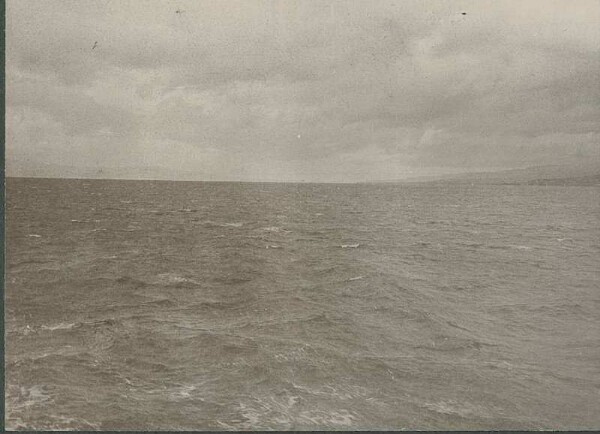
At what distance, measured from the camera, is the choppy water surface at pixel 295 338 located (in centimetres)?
1090

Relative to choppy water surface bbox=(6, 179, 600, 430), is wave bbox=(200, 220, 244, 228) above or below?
above

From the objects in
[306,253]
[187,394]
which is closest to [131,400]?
[187,394]

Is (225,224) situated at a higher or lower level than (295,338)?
higher

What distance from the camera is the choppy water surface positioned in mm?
10898

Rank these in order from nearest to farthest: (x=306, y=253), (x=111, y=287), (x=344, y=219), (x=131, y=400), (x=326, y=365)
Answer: (x=131, y=400)
(x=326, y=365)
(x=111, y=287)
(x=306, y=253)
(x=344, y=219)

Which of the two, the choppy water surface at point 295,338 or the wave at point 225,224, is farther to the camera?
the wave at point 225,224

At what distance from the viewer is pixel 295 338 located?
602 inches

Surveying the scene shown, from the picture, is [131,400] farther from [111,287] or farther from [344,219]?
[344,219]

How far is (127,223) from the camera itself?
45.7 metres

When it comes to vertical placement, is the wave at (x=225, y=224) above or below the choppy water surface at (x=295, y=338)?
above

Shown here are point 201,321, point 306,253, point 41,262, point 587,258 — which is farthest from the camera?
point 587,258

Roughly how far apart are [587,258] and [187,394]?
104 feet

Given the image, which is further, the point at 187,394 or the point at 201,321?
the point at 201,321

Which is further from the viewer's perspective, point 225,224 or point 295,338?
point 225,224
